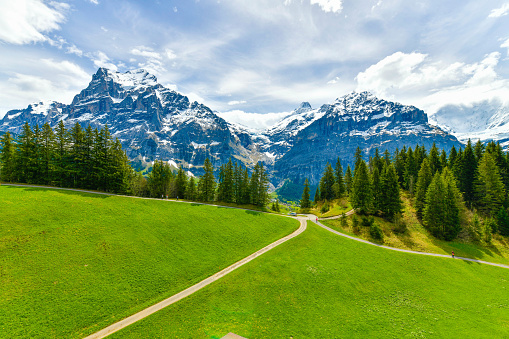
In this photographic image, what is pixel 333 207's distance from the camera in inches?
3044

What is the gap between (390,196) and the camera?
60000 millimetres

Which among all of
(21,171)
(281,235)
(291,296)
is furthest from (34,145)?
(291,296)

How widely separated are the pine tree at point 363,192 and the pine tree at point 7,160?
88.6 m

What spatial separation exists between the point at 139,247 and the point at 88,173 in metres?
33.5

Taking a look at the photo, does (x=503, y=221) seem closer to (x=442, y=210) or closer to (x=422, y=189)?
(x=442, y=210)

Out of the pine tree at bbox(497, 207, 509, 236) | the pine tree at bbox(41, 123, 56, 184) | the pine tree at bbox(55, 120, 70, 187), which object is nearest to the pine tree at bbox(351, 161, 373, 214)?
the pine tree at bbox(497, 207, 509, 236)

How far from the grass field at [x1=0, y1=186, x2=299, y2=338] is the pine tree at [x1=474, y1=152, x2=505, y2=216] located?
6142 centimetres

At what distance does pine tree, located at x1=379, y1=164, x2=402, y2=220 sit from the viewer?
59.0 m

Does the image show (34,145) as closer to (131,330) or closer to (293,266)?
(131,330)

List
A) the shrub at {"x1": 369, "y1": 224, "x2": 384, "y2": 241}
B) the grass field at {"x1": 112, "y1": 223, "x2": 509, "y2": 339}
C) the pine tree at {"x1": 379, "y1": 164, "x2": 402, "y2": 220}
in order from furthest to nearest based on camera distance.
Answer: the pine tree at {"x1": 379, "y1": 164, "x2": 402, "y2": 220}, the shrub at {"x1": 369, "y1": 224, "x2": 384, "y2": 241}, the grass field at {"x1": 112, "y1": 223, "x2": 509, "y2": 339}

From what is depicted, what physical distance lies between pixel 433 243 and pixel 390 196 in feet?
47.9

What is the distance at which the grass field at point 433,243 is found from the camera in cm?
4606

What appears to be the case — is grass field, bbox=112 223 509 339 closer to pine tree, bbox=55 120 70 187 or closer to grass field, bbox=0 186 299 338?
grass field, bbox=0 186 299 338

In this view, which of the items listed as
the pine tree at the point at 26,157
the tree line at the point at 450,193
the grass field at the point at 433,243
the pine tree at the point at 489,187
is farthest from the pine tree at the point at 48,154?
the pine tree at the point at 489,187
